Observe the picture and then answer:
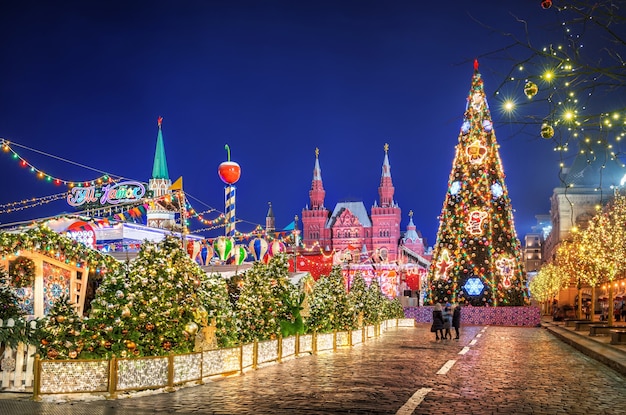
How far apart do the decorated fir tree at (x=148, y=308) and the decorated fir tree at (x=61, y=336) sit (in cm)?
18

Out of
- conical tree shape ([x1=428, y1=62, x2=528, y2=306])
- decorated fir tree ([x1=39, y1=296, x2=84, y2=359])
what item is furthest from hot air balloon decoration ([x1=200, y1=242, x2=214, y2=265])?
Result: decorated fir tree ([x1=39, y1=296, x2=84, y2=359])

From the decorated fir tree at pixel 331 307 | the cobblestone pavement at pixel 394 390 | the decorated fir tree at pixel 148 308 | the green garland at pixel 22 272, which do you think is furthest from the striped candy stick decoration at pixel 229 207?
the decorated fir tree at pixel 148 308

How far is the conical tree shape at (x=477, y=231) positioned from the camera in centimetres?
3769

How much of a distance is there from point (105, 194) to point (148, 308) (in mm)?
48724

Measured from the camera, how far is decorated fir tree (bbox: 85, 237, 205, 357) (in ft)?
33.2

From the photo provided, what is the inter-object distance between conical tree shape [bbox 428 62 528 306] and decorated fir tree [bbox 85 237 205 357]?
2864 cm

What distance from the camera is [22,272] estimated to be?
13.9m

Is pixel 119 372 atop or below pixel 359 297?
below

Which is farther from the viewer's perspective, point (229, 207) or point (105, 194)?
point (105, 194)

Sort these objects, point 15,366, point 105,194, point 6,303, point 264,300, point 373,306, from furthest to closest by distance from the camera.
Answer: point 105,194
point 373,306
point 264,300
point 6,303
point 15,366

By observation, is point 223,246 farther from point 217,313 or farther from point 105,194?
point 105,194

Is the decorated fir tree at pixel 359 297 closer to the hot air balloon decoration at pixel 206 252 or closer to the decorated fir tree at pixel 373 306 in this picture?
the decorated fir tree at pixel 373 306

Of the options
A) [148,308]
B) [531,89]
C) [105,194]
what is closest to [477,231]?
[148,308]

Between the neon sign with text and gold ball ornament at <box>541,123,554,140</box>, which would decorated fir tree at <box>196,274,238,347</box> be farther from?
the neon sign with text
